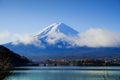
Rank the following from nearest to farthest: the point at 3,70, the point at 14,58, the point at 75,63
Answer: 1. the point at 3,70
2. the point at 14,58
3. the point at 75,63

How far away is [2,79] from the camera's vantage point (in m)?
14.2

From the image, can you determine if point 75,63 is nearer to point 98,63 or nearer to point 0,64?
point 98,63

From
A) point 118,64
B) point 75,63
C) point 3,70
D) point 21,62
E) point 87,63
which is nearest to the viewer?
point 3,70

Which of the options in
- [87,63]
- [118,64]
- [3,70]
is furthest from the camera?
[87,63]

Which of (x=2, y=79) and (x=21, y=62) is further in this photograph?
(x=21, y=62)

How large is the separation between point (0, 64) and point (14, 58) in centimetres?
5756

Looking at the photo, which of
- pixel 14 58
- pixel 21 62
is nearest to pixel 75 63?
pixel 21 62

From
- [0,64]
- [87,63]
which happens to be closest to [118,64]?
[87,63]

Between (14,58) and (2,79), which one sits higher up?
(14,58)

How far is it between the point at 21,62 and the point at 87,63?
3579cm

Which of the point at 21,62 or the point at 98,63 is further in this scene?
the point at 98,63

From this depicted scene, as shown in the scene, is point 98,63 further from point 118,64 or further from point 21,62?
point 21,62

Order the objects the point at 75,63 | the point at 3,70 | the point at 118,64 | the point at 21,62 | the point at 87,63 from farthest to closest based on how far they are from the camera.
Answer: the point at 75,63 → the point at 87,63 → the point at 118,64 → the point at 21,62 → the point at 3,70

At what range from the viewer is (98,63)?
106750mm
